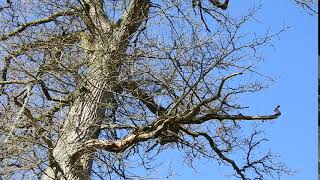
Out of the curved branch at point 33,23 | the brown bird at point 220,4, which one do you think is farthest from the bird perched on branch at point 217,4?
the curved branch at point 33,23

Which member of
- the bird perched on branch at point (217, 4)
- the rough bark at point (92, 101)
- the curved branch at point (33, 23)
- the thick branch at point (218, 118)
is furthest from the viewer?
the bird perched on branch at point (217, 4)

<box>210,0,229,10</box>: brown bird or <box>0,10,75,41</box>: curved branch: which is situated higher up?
<box>210,0,229,10</box>: brown bird

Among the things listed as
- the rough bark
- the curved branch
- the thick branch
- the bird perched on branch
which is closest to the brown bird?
the bird perched on branch

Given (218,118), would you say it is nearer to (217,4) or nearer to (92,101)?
(92,101)

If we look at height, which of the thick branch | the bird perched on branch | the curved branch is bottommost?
the thick branch

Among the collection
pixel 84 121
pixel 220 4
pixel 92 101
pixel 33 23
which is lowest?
pixel 84 121

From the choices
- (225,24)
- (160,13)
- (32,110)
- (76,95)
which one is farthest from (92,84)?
(225,24)

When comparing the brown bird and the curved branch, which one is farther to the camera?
the brown bird

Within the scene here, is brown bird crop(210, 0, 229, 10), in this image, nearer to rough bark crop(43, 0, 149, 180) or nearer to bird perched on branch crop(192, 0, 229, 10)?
bird perched on branch crop(192, 0, 229, 10)

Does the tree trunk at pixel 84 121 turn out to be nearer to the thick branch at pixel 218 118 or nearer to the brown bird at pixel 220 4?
the thick branch at pixel 218 118

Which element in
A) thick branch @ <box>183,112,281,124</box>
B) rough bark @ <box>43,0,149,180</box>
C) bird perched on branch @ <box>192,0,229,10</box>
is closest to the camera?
rough bark @ <box>43,0,149,180</box>

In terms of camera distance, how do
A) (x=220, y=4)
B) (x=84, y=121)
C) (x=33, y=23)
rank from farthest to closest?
(x=220, y=4) < (x=33, y=23) < (x=84, y=121)

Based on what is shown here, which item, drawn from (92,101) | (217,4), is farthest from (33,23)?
(217,4)

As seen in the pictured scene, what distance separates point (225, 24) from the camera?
761 cm
